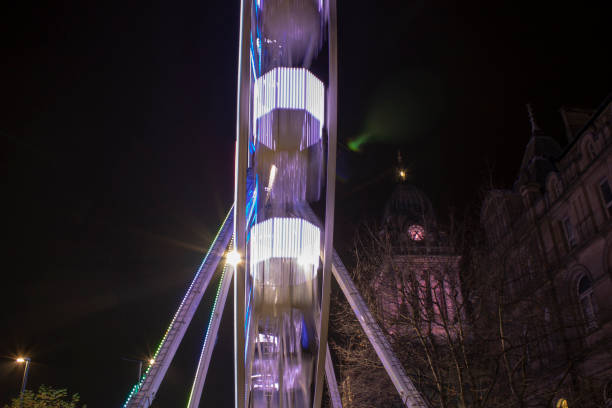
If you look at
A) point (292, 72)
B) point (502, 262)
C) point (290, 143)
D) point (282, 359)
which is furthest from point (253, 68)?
point (502, 262)

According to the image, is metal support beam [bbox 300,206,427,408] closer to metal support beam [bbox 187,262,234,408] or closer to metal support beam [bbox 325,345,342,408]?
metal support beam [bbox 187,262,234,408]

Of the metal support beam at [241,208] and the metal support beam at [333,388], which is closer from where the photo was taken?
the metal support beam at [241,208]

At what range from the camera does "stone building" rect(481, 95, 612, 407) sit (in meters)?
24.0

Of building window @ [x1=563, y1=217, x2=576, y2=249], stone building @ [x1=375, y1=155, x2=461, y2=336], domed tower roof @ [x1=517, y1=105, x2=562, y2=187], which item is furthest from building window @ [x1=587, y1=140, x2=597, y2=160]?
stone building @ [x1=375, y1=155, x2=461, y2=336]

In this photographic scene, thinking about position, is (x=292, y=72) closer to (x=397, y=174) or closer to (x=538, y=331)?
(x=538, y=331)

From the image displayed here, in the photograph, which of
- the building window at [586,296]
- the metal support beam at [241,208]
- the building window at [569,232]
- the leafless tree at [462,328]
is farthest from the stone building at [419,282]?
the building window at [569,232]

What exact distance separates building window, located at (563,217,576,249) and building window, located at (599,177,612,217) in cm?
356

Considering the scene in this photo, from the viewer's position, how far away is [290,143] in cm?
1235

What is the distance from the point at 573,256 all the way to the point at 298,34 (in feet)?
77.9

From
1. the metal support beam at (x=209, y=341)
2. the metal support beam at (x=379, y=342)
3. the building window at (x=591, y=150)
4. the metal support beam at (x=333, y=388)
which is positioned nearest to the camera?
the metal support beam at (x=379, y=342)

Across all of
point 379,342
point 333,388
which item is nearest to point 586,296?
point 333,388

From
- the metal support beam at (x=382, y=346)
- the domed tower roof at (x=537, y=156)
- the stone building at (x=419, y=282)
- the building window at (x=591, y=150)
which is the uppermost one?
the domed tower roof at (x=537, y=156)

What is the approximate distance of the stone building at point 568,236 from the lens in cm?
2397

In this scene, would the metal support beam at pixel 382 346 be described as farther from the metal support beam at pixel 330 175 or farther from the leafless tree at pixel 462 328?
the metal support beam at pixel 330 175
